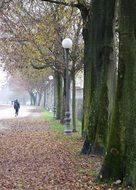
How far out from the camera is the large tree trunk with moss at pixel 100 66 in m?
15.9

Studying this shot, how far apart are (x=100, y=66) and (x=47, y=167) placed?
4312 mm

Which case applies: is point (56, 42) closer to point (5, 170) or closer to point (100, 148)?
point (100, 148)

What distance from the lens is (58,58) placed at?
33719mm

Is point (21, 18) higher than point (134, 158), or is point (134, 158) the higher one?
point (21, 18)

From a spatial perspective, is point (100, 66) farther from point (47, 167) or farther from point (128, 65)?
point (128, 65)

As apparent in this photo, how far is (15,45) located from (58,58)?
4475mm

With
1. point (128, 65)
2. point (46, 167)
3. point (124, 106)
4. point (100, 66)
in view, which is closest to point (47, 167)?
point (46, 167)

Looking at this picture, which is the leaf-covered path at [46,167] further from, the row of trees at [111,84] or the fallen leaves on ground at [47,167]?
the row of trees at [111,84]

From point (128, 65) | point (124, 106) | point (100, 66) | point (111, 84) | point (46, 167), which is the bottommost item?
point (46, 167)

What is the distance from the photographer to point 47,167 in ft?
47.1

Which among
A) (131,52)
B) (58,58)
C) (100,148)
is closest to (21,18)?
(58,58)

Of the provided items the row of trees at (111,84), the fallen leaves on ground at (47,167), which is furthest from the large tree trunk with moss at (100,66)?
the fallen leaves on ground at (47,167)

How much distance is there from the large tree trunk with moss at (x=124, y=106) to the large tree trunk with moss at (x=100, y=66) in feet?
13.9

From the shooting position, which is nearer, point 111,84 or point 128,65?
point 128,65
